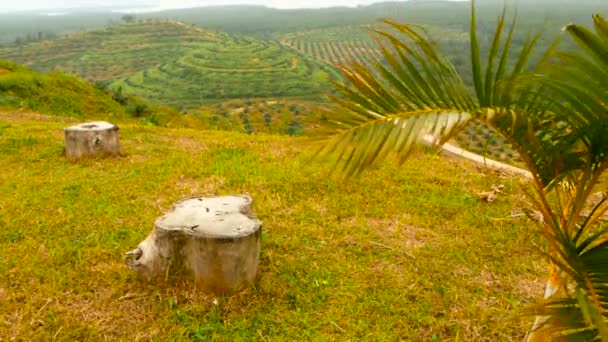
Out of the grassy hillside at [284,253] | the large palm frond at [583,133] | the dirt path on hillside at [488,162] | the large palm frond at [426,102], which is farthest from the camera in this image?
the dirt path on hillside at [488,162]

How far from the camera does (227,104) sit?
5234 cm

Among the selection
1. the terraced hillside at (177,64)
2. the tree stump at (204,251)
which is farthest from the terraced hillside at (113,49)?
the tree stump at (204,251)

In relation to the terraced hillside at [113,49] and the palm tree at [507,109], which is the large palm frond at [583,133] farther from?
the terraced hillside at [113,49]

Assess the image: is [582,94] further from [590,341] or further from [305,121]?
[305,121]

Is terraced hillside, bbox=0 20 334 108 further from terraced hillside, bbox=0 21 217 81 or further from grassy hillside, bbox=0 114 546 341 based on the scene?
A: grassy hillside, bbox=0 114 546 341

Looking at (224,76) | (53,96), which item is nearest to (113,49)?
(224,76)

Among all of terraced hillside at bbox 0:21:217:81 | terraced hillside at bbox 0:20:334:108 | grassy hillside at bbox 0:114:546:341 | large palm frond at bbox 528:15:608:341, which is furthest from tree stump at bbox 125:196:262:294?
terraced hillside at bbox 0:21:217:81

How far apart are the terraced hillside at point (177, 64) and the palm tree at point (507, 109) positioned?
46725mm

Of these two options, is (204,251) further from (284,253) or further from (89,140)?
(89,140)

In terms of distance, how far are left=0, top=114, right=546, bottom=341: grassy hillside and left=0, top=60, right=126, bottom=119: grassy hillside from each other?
19.3ft

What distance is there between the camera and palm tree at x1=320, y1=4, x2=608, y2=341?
5.27ft

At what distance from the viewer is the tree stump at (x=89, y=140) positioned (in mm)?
6301

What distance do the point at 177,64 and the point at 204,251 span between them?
78.9 meters

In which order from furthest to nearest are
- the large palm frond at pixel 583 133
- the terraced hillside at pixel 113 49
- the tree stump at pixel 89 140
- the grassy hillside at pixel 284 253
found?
the terraced hillside at pixel 113 49 < the tree stump at pixel 89 140 < the grassy hillside at pixel 284 253 < the large palm frond at pixel 583 133
